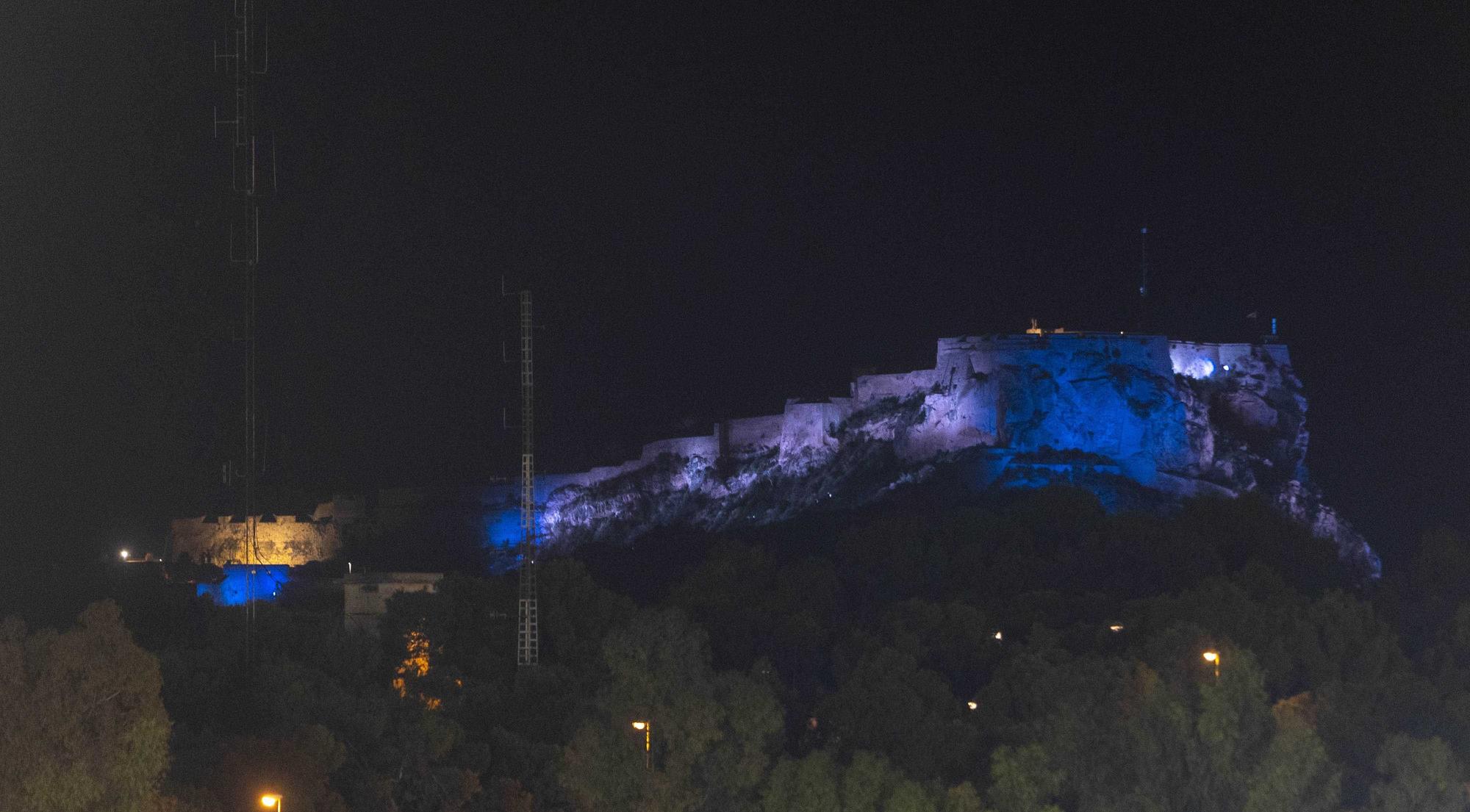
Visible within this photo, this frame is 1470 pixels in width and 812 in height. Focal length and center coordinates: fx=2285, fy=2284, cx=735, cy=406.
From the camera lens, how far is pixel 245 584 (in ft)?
266

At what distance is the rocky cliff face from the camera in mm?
80688

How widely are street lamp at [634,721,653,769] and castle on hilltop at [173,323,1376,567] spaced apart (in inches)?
1544

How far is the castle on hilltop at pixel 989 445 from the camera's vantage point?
3179 inches

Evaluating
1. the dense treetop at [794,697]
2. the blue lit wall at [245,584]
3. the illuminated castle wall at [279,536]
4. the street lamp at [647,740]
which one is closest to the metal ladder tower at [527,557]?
the dense treetop at [794,697]

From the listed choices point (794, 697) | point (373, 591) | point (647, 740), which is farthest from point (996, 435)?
point (647, 740)

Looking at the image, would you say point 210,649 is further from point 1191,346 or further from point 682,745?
point 1191,346

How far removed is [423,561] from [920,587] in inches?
997

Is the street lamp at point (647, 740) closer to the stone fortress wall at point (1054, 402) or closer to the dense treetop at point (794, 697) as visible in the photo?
the dense treetop at point (794, 697)

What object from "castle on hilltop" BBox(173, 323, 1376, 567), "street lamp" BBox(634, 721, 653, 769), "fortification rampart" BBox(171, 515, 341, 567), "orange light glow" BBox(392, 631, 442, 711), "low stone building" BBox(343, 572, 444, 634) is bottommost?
"street lamp" BBox(634, 721, 653, 769)

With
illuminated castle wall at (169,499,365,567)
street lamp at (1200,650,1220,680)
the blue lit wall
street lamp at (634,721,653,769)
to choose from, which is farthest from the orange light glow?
illuminated castle wall at (169,499,365,567)

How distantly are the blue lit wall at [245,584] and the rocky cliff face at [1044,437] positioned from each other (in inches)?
433

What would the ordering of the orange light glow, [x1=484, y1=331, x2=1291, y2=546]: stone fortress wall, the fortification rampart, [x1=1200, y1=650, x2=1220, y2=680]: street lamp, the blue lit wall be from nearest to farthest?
[x1=1200, y1=650, x2=1220, y2=680]: street lamp < the orange light glow < the blue lit wall < [x1=484, y1=331, x2=1291, y2=546]: stone fortress wall < the fortification rampart

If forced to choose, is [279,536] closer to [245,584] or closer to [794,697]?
[245,584]

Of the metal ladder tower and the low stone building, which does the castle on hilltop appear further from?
the metal ladder tower
